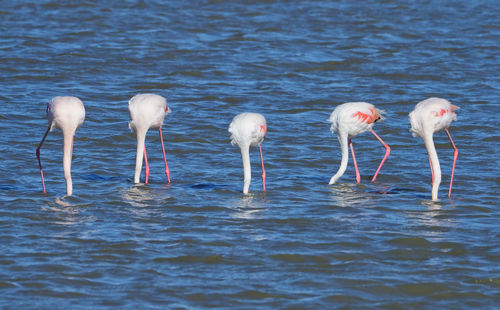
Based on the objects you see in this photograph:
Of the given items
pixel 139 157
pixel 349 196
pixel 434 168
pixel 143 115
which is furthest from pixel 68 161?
pixel 434 168

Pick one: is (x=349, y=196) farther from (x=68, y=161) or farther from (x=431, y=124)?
(x=68, y=161)

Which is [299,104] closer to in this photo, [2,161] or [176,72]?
[176,72]

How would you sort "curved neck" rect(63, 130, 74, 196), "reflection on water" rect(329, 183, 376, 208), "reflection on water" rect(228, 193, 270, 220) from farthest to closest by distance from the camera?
"reflection on water" rect(329, 183, 376, 208) → "curved neck" rect(63, 130, 74, 196) → "reflection on water" rect(228, 193, 270, 220)

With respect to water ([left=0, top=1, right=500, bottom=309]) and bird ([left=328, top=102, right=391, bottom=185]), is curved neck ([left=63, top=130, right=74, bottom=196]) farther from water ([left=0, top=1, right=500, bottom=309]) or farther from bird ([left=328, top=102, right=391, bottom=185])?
bird ([left=328, top=102, right=391, bottom=185])

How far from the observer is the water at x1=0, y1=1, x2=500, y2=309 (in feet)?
25.6

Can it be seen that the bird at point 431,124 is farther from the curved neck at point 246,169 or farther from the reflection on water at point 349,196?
the curved neck at point 246,169

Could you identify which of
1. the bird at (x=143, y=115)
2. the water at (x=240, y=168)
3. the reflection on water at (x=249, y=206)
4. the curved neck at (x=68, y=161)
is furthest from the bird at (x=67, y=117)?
the reflection on water at (x=249, y=206)

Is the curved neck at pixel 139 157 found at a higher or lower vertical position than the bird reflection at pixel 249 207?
higher

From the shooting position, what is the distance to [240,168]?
12.0 meters

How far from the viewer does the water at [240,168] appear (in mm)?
7789

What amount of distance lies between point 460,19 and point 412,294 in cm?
1646

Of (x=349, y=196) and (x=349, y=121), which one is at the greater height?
(x=349, y=121)

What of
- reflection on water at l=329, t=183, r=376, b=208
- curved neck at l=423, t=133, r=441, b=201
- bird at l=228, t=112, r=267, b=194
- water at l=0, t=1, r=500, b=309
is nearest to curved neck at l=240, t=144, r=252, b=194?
bird at l=228, t=112, r=267, b=194

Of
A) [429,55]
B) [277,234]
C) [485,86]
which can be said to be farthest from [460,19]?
[277,234]
